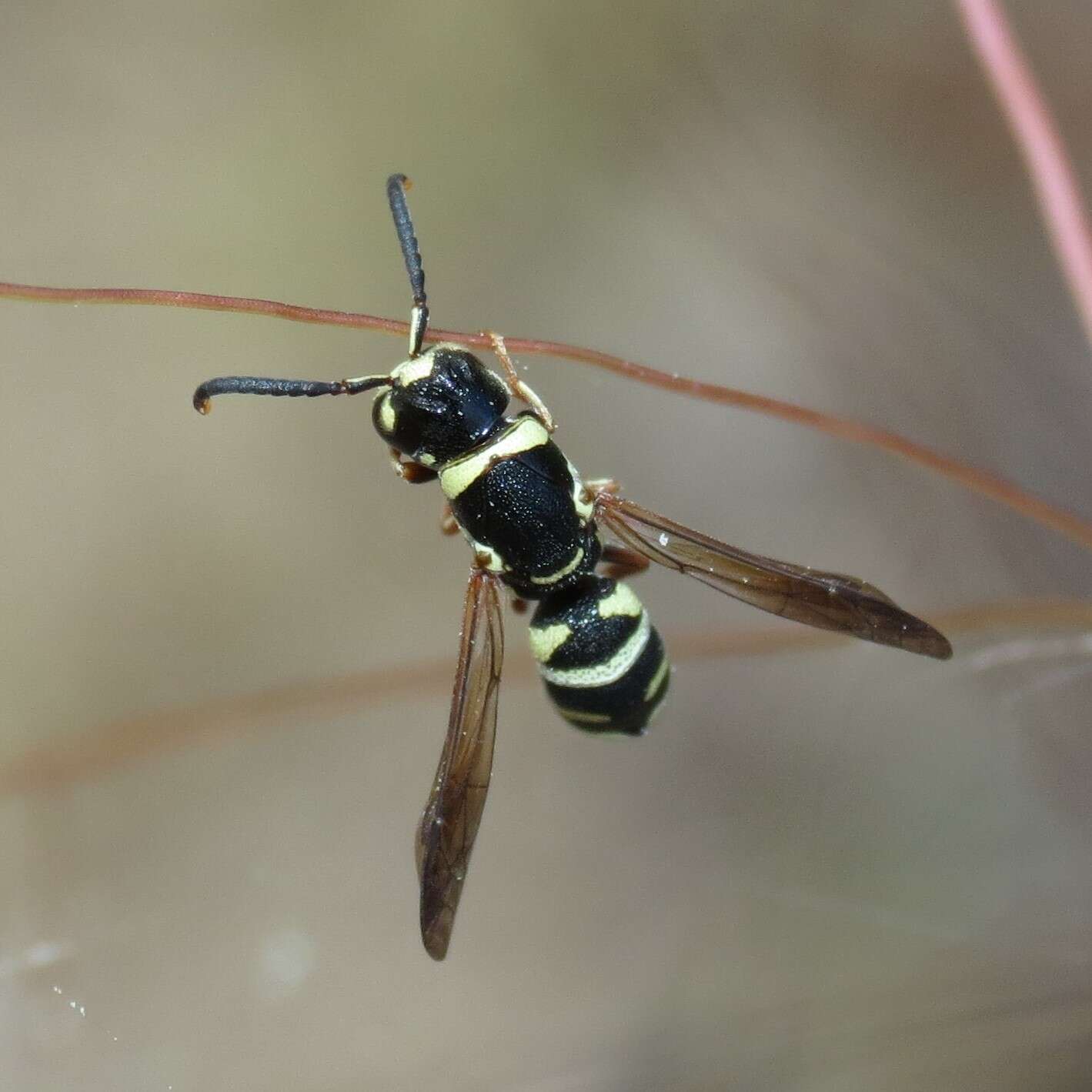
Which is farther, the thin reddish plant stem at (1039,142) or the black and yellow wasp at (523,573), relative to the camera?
the thin reddish plant stem at (1039,142)

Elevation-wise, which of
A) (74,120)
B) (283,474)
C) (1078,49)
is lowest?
(283,474)

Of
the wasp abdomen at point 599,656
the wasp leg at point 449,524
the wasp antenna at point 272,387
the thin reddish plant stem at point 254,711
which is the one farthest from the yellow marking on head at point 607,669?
the thin reddish plant stem at point 254,711

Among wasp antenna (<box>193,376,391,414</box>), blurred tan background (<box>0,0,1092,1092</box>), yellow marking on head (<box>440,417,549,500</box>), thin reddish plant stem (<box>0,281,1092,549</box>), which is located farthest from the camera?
blurred tan background (<box>0,0,1092,1092</box>)

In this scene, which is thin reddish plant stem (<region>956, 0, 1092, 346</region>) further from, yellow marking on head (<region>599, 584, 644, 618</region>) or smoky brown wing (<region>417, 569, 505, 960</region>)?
smoky brown wing (<region>417, 569, 505, 960</region>)

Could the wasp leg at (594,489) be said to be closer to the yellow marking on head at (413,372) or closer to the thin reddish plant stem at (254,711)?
the yellow marking on head at (413,372)

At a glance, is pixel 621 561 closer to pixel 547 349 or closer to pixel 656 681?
pixel 656 681

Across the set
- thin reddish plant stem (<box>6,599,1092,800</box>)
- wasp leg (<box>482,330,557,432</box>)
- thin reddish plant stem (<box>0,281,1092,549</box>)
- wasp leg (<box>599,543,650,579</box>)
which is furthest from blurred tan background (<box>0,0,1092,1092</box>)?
wasp leg (<box>482,330,557,432</box>)

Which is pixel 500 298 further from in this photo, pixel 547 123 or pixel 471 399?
pixel 471 399

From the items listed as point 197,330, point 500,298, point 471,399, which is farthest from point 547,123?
point 471,399
